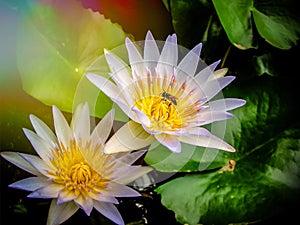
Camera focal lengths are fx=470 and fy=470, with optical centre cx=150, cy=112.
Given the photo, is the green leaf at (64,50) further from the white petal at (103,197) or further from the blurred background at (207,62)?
the white petal at (103,197)

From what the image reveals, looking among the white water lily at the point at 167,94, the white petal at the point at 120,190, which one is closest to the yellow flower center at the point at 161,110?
the white water lily at the point at 167,94

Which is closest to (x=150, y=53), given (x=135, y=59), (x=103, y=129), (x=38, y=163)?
(x=135, y=59)

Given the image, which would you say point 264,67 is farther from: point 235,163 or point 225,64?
point 235,163

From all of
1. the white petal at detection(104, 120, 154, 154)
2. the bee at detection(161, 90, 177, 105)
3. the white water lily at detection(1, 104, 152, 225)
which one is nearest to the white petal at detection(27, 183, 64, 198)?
the white water lily at detection(1, 104, 152, 225)

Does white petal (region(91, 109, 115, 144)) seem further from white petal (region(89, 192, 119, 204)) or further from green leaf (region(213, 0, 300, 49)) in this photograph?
green leaf (region(213, 0, 300, 49))

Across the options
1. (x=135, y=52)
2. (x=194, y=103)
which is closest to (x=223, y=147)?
(x=194, y=103)
